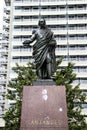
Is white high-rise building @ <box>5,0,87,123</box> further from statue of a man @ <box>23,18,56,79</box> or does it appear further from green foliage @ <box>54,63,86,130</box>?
statue of a man @ <box>23,18,56,79</box>

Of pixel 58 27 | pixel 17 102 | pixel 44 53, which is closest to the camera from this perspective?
pixel 44 53

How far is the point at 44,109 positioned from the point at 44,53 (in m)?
2.24

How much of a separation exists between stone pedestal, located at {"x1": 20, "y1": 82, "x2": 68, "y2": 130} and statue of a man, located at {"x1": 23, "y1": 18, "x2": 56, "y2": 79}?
3.32 feet

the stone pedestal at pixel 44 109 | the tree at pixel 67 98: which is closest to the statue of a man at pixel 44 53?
the stone pedestal at pixel 44 109

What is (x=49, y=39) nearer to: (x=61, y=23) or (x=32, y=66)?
(x=32, y=66)

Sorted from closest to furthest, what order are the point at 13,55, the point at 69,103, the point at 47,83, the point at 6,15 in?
the point at 47,83 < the point at 69,103 < the point at 13,55 < the point at 6,15

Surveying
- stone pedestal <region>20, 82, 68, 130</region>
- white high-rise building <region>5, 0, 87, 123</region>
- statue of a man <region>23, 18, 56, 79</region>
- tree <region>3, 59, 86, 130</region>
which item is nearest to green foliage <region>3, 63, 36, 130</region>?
tree <region>3, 59, 86, 130</region>

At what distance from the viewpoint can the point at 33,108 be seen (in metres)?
9.12

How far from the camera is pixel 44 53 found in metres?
10.6

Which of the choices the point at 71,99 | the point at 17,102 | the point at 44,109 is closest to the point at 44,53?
the point at 44,109

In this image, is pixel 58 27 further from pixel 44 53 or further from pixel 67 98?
pixel 44 53

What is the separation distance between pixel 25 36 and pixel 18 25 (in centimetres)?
239

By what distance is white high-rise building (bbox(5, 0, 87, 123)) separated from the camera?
167 ft

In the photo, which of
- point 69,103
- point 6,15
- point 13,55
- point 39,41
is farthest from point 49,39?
point 6,15
